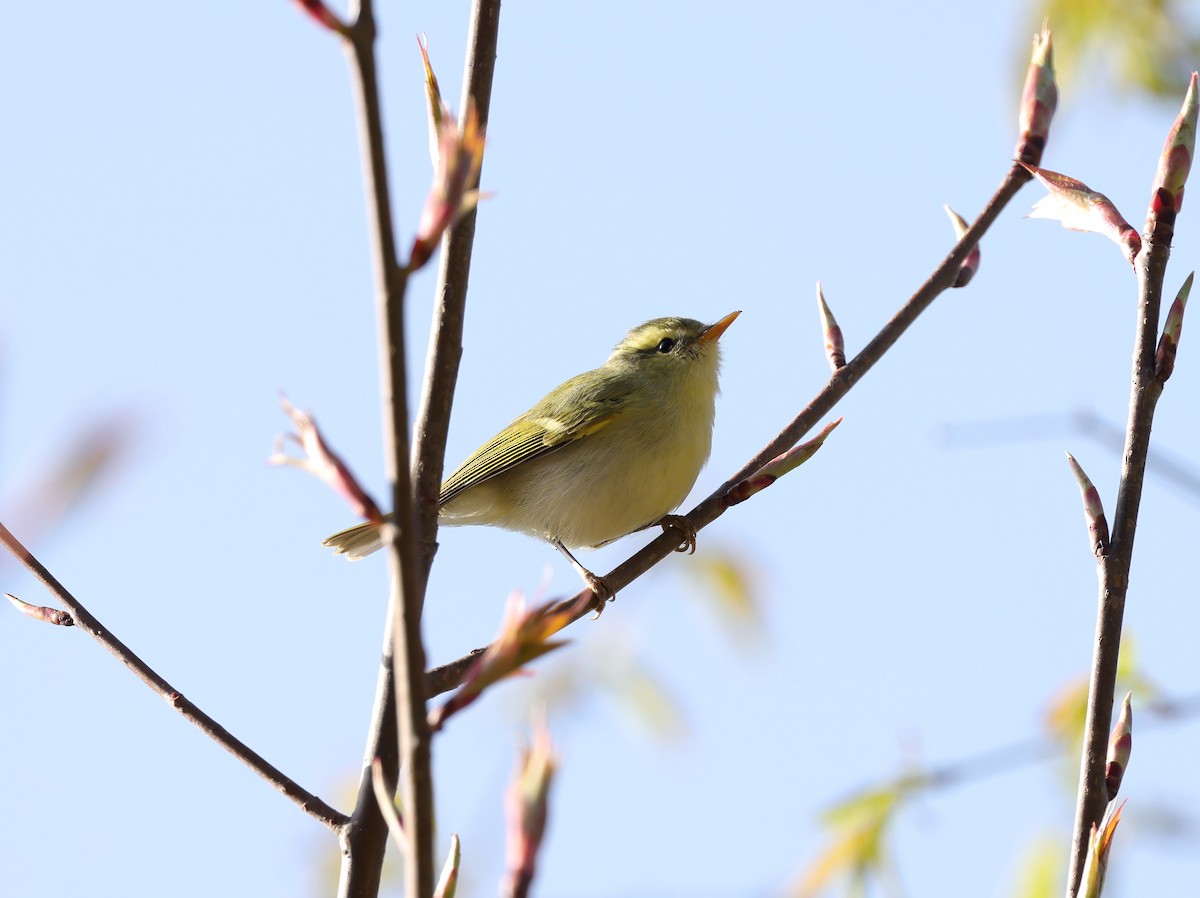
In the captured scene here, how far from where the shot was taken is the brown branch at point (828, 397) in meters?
1.95

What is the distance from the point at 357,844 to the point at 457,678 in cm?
29

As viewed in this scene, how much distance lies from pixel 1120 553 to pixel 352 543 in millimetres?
3303

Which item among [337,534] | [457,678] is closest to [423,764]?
[457,678]

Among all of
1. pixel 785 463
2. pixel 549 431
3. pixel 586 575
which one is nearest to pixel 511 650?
pixel 785 463

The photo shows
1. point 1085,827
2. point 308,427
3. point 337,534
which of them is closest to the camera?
point 308,427

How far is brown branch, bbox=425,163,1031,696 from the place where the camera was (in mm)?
1950

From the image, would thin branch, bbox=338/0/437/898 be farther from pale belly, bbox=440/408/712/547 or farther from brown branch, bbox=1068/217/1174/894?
pale belly, bbox=440/408/712/547

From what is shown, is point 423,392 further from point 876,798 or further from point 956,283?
point 876,798

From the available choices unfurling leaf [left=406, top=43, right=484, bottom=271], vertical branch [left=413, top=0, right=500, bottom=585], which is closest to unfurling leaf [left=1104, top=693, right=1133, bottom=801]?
vertical branch [left=413, top=0, right=500, bottom=585]

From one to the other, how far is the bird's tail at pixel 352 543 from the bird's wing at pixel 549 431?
304 millimetres

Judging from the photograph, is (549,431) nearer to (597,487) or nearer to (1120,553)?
(597,487)

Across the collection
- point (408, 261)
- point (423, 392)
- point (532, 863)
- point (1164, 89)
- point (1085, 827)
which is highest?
point (408, 261)

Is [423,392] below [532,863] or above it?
above

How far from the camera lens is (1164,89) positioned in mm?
4258
